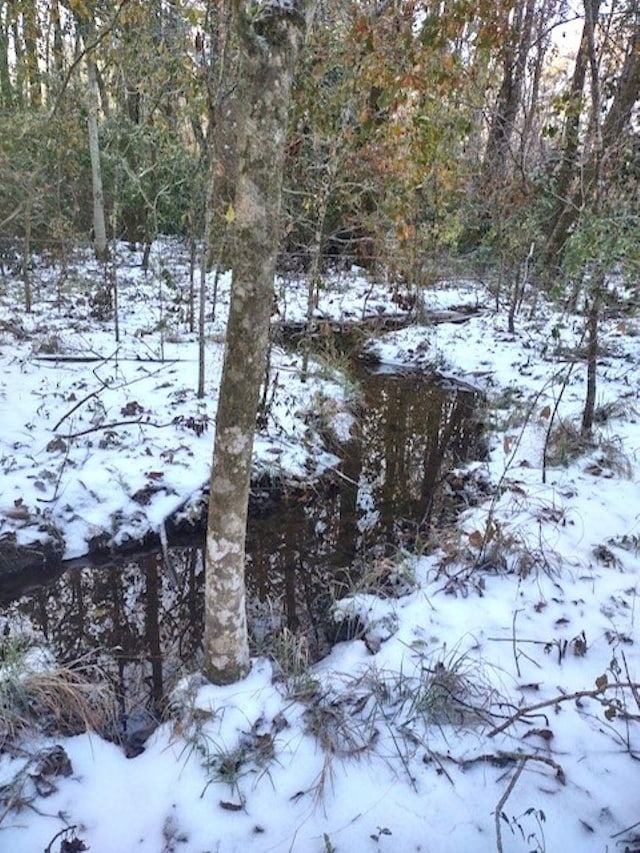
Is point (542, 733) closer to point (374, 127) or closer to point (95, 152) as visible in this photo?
point (374, 127)

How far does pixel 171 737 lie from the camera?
9.07 ft

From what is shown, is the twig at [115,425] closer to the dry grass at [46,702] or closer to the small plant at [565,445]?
the dry grass at [46,702]

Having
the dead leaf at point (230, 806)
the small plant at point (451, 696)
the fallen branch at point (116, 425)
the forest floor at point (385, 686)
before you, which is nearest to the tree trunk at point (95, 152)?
the forest floor at point (385, 686)

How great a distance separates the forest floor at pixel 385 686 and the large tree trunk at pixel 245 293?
1.84ft

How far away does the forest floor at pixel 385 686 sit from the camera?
2.36 meters

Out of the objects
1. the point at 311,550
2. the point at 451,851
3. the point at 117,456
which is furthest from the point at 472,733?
the point at 117,456

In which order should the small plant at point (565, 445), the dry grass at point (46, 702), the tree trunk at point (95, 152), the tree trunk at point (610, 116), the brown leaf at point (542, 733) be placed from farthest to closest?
the tree trunk at point (95, 152)
the small plant at point (565, 445)
the tree trunk at point (610, 116)
the dry grass at point (46, 702)
the brown leaf at point (542, 733)

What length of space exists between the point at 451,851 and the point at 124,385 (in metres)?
5.76

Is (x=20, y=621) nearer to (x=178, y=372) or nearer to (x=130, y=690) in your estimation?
(x=130, y=690)

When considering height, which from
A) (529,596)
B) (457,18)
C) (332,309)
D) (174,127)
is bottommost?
(529,596)

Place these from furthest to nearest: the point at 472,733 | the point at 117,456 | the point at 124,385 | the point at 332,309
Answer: the point at 332,309 → the point at 124,385 → the point at 117,456 → the point at 472,733

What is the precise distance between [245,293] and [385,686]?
2219mm

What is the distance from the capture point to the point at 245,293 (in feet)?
7.67

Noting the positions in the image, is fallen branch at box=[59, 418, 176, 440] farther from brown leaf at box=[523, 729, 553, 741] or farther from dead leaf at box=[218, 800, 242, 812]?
brown leaf at box=[523, 729, 553, 741]
